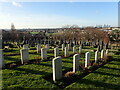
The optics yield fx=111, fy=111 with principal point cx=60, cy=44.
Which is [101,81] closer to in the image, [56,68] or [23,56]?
[56,68]

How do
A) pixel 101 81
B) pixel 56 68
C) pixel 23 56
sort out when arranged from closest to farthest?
pixel 101 81
pixel 56 68
pixel 23 56

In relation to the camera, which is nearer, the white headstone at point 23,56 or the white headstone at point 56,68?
the white headstone at point 56,68

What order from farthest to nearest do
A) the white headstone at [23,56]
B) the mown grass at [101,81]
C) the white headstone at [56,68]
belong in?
the white headstone at [23,56] → the white headstone at [56,68] → the mown grass at [101,81]

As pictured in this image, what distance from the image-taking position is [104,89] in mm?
5816

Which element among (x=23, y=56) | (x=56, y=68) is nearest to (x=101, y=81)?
(x=56, y=68)

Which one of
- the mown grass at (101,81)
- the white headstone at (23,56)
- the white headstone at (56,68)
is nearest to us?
the mown grass at (101,81)

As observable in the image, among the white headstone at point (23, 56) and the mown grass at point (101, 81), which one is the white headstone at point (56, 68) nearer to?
the mown grass at point (101, 81)

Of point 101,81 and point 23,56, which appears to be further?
point 23,56

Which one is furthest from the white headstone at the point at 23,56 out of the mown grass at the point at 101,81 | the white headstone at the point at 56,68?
the mown grass at the point at 101,81

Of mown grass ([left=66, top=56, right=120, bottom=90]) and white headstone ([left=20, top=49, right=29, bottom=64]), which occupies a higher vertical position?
white headstone ([left=20, top=49, right=29, bottom=64])

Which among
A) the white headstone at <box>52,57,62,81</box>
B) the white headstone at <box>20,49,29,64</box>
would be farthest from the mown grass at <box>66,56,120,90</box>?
the white headstone at <box>20,49,29,64</box>

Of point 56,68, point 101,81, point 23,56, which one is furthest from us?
point 23,56

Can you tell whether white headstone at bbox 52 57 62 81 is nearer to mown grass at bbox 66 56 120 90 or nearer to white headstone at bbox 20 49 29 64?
mown grass at bbox 66 56 120 90

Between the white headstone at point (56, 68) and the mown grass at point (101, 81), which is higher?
the white headstone at point (56, 68)
